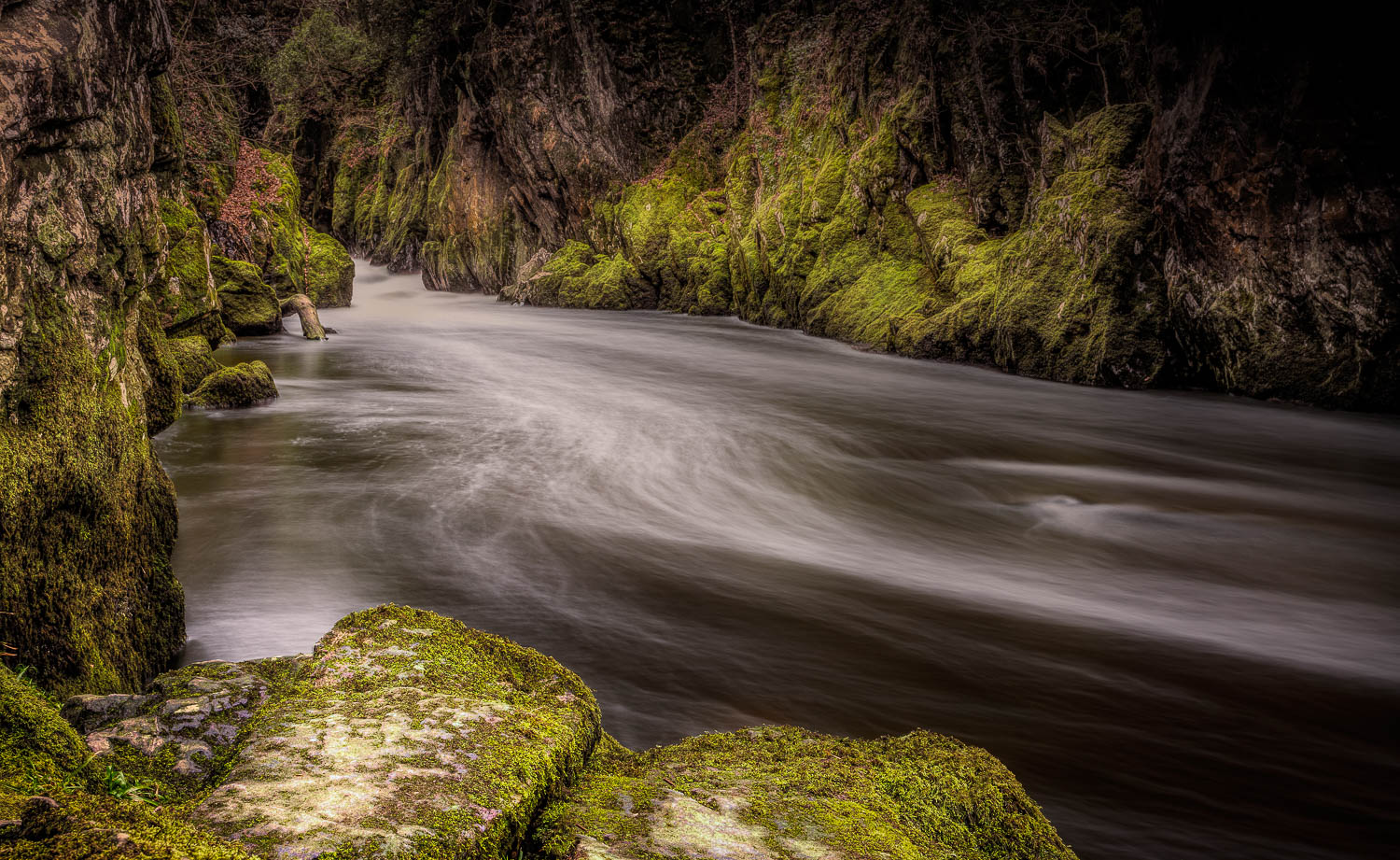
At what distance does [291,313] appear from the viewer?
19.5m

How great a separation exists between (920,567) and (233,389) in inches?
323

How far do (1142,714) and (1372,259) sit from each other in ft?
27.0

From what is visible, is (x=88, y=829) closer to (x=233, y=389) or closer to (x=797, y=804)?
(x=797, y=804)

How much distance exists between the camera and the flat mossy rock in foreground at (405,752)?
1.52m

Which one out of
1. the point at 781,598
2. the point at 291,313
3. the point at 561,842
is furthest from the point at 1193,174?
the point at 291,313

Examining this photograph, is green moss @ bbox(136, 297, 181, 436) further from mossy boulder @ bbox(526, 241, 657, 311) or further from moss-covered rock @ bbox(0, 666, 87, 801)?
mossy boulder @ bbox(526, 241, 657, 311)

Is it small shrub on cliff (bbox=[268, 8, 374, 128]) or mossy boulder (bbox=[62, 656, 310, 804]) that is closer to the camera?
mossy boulder (bbox=[62, 656, 310, 804])

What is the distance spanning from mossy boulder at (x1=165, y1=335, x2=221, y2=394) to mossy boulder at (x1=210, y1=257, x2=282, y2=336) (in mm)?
5390

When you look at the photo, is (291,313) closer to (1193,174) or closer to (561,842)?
(1193,174)

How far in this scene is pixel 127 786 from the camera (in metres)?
1.92

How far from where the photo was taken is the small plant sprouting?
6.15 ft

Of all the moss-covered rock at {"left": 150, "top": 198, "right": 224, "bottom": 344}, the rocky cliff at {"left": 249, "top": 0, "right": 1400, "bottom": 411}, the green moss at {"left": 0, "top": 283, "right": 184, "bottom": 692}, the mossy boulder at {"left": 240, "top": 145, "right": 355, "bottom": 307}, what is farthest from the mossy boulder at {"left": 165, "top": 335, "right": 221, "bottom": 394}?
the rocky cliff at {"left": 249, "top": 0, "right": 1400, "bottom": 411}

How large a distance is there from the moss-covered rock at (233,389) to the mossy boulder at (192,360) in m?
0.09

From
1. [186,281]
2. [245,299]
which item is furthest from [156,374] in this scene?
[245,299]
